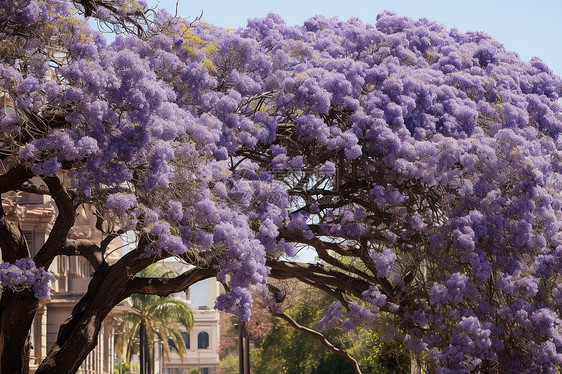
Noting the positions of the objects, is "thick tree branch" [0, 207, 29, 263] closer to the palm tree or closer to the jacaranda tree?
the jacaranda tree

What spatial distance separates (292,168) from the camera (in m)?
17.0

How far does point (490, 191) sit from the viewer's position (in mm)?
16516

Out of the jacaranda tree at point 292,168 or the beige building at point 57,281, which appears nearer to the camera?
the jacaranda tree at point 292,168

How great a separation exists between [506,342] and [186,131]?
6.64m

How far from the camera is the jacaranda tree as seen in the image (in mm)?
13945

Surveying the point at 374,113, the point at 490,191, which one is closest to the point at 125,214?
the point at 374,113

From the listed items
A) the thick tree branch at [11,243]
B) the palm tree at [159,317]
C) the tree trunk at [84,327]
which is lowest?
the tree trunk at [84,327]

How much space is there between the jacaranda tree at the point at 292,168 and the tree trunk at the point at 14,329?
3cm

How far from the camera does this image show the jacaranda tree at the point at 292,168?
1395 centimetres

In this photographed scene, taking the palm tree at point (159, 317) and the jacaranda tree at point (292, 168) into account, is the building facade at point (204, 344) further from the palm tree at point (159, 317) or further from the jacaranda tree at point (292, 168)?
the jacaranda tree at point (292, 168)

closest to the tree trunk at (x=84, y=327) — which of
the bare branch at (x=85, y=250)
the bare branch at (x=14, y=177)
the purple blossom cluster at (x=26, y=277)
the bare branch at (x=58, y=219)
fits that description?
the bare branch at (x=85, y=250)

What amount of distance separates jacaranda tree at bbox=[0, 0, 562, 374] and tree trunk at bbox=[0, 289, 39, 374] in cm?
3

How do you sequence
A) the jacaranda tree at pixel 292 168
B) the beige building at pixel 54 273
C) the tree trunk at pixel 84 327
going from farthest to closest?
the beige building at pixel 54 273 → the tree trunk at pixel 84 327 → the jacaranda tree at pixel 292 168

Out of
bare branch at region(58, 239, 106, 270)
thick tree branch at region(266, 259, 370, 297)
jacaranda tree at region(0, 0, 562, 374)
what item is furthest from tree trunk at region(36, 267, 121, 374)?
thick tree branch at region(266, 259, 370, 297)
